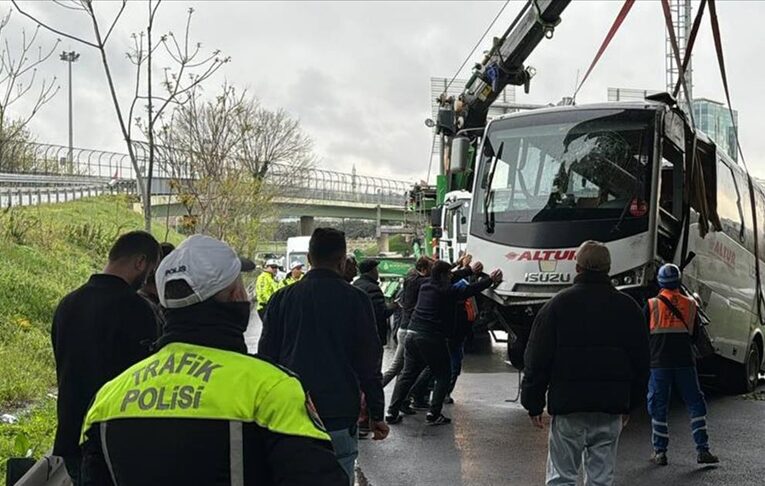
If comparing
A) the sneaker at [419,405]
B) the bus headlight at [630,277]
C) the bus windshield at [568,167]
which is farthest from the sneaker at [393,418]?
the bus headlight at [630,277]

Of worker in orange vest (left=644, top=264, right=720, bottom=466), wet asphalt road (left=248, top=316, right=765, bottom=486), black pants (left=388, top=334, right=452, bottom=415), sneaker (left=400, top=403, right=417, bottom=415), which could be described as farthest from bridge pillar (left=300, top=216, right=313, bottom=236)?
worker in orange vest (left=644, top=264, right=720, bottom=466)

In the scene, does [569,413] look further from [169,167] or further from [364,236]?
[364,236]

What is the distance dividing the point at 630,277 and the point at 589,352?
4296 mm

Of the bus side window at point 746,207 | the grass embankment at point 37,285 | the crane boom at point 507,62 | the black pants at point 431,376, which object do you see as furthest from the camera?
the crane boom at point 507,62

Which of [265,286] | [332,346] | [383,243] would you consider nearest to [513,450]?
[332,346]

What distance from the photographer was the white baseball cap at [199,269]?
251 cm

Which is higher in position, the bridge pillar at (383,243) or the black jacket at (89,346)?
the black jacket at (89,346)

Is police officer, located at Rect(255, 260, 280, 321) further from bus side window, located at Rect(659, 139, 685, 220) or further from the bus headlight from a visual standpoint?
bus side window, located at Rect(659, 139, 685, 220)

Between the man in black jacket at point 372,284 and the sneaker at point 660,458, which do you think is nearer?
the sneaker at point 660,458

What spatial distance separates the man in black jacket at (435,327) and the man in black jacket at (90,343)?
4.75m

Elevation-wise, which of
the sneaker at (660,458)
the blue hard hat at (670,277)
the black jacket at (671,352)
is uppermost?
the blue hard hat at (670,277)

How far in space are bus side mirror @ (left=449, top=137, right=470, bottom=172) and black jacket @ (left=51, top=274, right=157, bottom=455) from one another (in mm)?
10074

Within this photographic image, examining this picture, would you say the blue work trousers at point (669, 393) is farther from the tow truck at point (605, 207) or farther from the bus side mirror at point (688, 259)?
the bus side mirror at point (688, 259)

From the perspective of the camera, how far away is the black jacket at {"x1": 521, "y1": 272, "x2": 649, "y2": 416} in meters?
5.07
